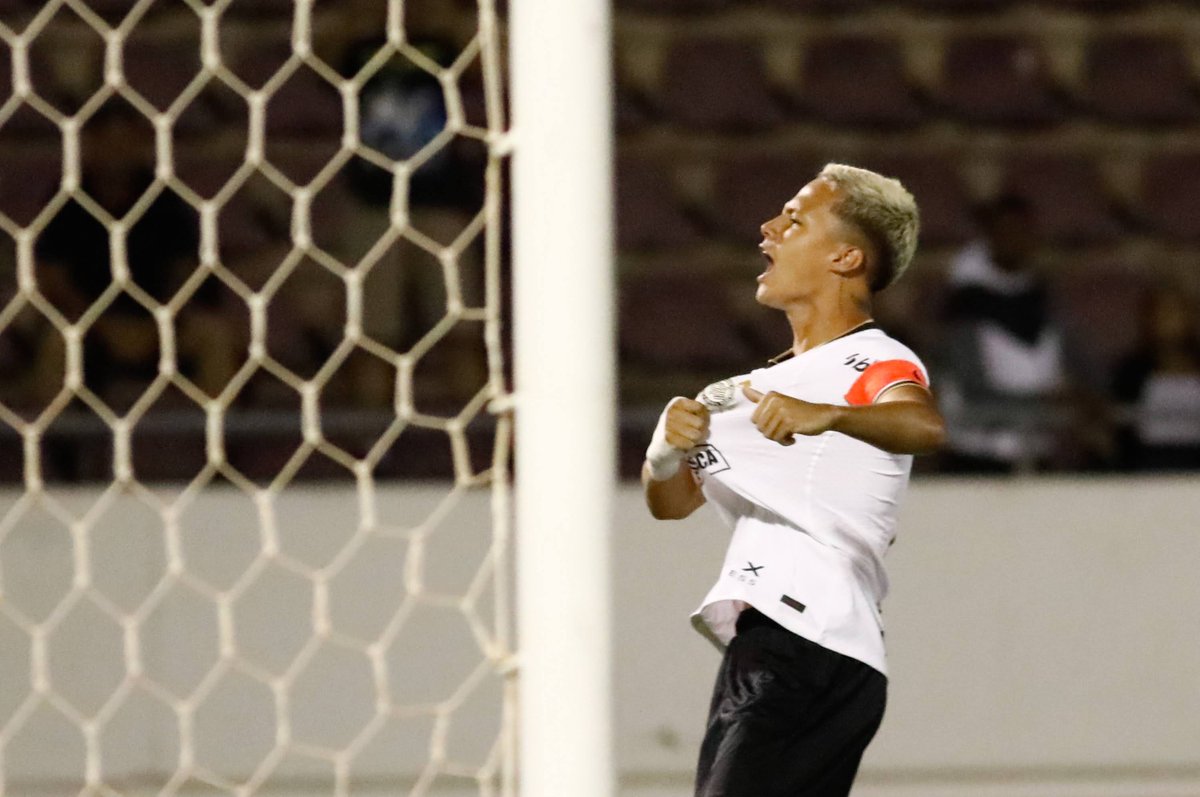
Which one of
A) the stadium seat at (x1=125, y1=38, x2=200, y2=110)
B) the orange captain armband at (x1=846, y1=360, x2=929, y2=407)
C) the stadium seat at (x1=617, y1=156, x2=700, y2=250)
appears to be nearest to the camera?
the orange captain armband at (x1=846, y1=360, x2=929, y2=407)

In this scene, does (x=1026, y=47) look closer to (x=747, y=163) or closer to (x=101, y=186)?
(x=747, y=163)

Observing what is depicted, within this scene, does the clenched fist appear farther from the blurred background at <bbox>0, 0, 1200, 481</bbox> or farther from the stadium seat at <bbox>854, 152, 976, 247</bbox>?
the stadium seat at <bbox>854, 152, 976, 247</bbox>

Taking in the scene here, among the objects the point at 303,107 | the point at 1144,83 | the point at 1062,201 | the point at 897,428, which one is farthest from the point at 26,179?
the point at 897,428

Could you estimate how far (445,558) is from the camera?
12.8 ft

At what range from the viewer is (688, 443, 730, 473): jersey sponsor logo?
1.66 meters

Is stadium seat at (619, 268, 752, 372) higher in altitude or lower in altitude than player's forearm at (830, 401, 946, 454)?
lower

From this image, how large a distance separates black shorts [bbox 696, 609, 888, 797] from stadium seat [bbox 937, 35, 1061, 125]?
12.9ft

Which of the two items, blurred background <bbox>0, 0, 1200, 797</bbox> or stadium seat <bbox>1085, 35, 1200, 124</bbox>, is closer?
blurred background <bbox>0, 0, 1200, 797</bbox>

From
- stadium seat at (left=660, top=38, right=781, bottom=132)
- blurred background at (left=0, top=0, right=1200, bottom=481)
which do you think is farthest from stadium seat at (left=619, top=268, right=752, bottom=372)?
stadium seat at (left=660, top=38, right=781, bottom=132)

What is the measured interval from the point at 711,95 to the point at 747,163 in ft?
0.73

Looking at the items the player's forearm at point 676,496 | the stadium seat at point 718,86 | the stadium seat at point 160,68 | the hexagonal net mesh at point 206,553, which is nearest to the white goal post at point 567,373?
the player's forearm at point 676,496

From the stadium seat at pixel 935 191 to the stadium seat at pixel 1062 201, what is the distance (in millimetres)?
146

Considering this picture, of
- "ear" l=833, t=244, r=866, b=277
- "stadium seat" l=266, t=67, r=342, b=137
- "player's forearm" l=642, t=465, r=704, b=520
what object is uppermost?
"stadium seat" l=266, t=67, r=342, b=137

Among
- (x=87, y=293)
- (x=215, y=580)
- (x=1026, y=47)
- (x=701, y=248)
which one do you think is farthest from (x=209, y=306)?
(x=1026, y=47)
